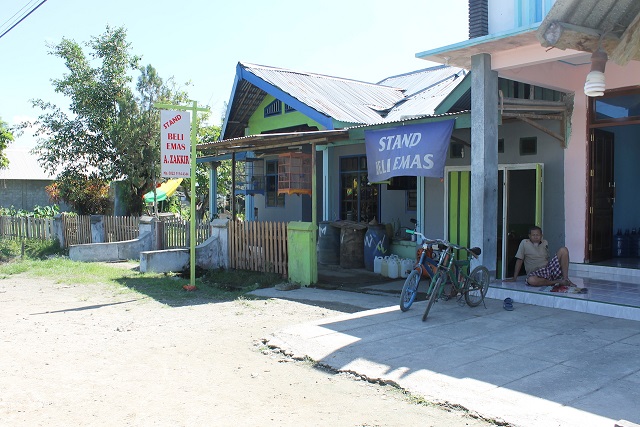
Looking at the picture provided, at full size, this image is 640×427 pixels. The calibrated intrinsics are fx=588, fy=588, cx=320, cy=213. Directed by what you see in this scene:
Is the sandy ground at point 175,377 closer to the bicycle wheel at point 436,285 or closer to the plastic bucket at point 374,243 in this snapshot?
the bicycle wheel at point 436,285

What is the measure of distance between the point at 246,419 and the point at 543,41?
3564mm

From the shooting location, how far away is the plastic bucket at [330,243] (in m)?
13.6

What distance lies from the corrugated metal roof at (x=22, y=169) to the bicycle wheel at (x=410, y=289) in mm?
28695

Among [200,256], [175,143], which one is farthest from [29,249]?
[175,143]

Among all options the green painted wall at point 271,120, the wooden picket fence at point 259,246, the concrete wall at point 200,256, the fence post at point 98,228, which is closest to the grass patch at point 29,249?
the fence post at point 98,228

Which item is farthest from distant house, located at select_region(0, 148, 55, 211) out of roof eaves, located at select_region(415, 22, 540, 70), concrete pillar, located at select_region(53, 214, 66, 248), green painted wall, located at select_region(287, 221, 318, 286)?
roof eaves, located at select_region(415, 22, 540, 70)

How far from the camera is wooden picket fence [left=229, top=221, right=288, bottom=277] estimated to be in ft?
39.0

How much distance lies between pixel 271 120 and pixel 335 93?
7.29 ft

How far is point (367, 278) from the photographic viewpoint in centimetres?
1191

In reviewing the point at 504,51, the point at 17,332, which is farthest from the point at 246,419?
the point at 504,51

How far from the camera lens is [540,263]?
9.24 metres

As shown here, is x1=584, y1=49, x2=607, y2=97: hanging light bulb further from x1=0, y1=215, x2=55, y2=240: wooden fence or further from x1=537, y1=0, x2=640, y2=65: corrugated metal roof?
x1=0, y1=215, x2=55, y2=240: wooden fence

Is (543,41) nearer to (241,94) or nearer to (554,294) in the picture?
(554,294)

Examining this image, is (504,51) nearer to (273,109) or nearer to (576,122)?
(576,122)
